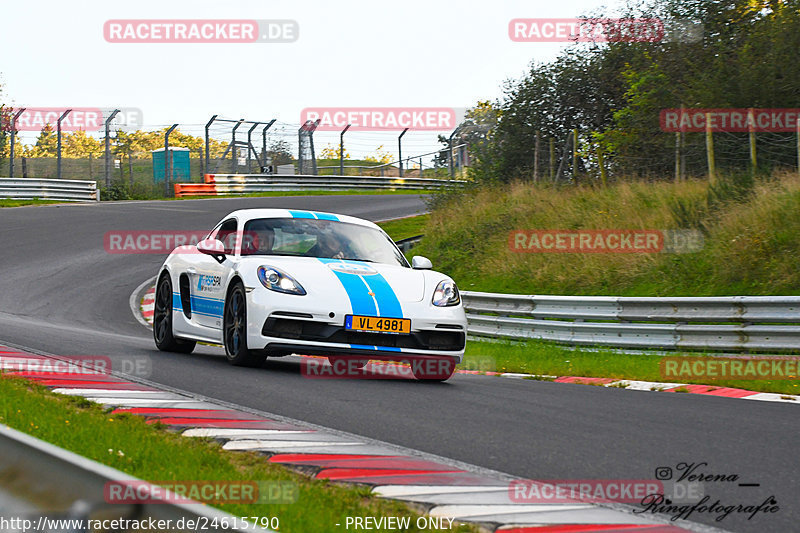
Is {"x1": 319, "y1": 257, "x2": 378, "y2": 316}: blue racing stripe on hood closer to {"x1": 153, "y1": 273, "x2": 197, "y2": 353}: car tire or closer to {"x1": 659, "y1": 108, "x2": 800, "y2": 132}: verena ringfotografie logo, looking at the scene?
{"x1": 153, "y1": 273, "x2": 197, "y2": 353}: car tire

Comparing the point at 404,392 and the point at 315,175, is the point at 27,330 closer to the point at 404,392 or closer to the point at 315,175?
the point at 404,392

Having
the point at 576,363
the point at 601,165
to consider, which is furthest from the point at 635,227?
the point at 576,363

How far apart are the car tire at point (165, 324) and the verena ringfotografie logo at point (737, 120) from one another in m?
11.1

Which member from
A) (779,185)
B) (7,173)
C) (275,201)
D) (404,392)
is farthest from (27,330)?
(7,173)

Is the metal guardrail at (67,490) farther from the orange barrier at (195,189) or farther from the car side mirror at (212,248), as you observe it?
the orange barrier at (195,189)

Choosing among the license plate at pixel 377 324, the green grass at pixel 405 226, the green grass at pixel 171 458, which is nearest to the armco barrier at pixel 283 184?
the green grass at pixel 405 226

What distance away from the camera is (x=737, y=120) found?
1875cm

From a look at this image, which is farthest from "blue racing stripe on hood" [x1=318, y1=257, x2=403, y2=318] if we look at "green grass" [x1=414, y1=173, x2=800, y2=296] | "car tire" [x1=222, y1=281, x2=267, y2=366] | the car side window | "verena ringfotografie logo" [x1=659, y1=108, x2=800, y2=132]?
"verena ringfotografie logo" [x1=659, y1=108, x2=800, y2=132]

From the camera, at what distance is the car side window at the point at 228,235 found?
32.3 feet

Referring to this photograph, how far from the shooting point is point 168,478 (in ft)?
14.3

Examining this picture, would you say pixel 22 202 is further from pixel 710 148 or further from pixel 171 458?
pixel 171 458

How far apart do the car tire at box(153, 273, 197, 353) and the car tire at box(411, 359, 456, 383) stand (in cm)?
286

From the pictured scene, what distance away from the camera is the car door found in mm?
9484

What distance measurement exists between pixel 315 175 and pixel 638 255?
96.6 ft
